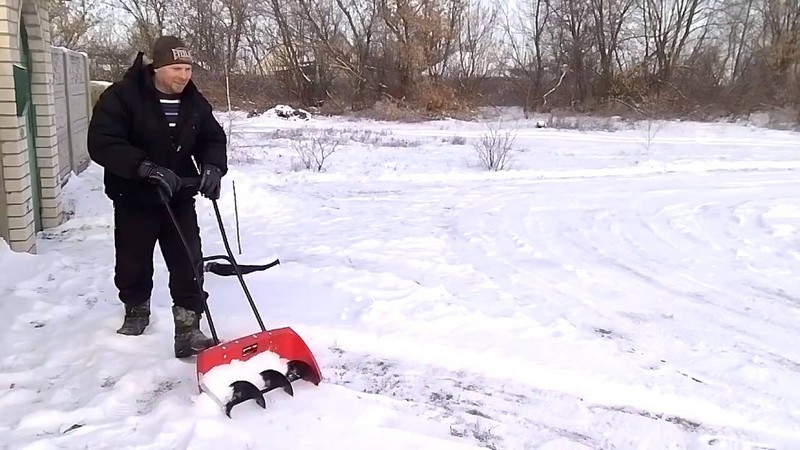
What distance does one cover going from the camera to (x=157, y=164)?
3596 millimetres

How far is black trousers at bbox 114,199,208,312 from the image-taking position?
3713 mm

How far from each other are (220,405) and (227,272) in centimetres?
74

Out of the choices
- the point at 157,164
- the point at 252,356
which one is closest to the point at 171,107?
the point at 157,164

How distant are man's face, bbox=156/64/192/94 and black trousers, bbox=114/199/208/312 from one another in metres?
0.64

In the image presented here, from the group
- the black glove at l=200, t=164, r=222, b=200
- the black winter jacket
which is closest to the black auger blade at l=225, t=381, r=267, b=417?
the black glove at l=200, t=164, r=222, b=200

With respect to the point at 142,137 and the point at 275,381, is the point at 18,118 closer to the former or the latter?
the point at 142,137

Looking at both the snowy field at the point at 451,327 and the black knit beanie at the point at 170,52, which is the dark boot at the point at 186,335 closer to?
the snowy field at the point at 451,327

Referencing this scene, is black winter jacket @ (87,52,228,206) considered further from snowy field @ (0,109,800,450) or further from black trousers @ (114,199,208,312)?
snowy field @ (0,109,800,450)

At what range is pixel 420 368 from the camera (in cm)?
389

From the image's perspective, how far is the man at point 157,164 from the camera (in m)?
3.43

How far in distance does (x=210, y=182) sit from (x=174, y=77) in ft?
1.88

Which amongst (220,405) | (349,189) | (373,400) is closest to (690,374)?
(373,400)

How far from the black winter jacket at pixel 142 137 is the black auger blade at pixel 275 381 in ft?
3.65

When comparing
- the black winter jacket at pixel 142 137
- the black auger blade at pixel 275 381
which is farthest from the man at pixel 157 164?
the black auger blade at pixel 275 381
